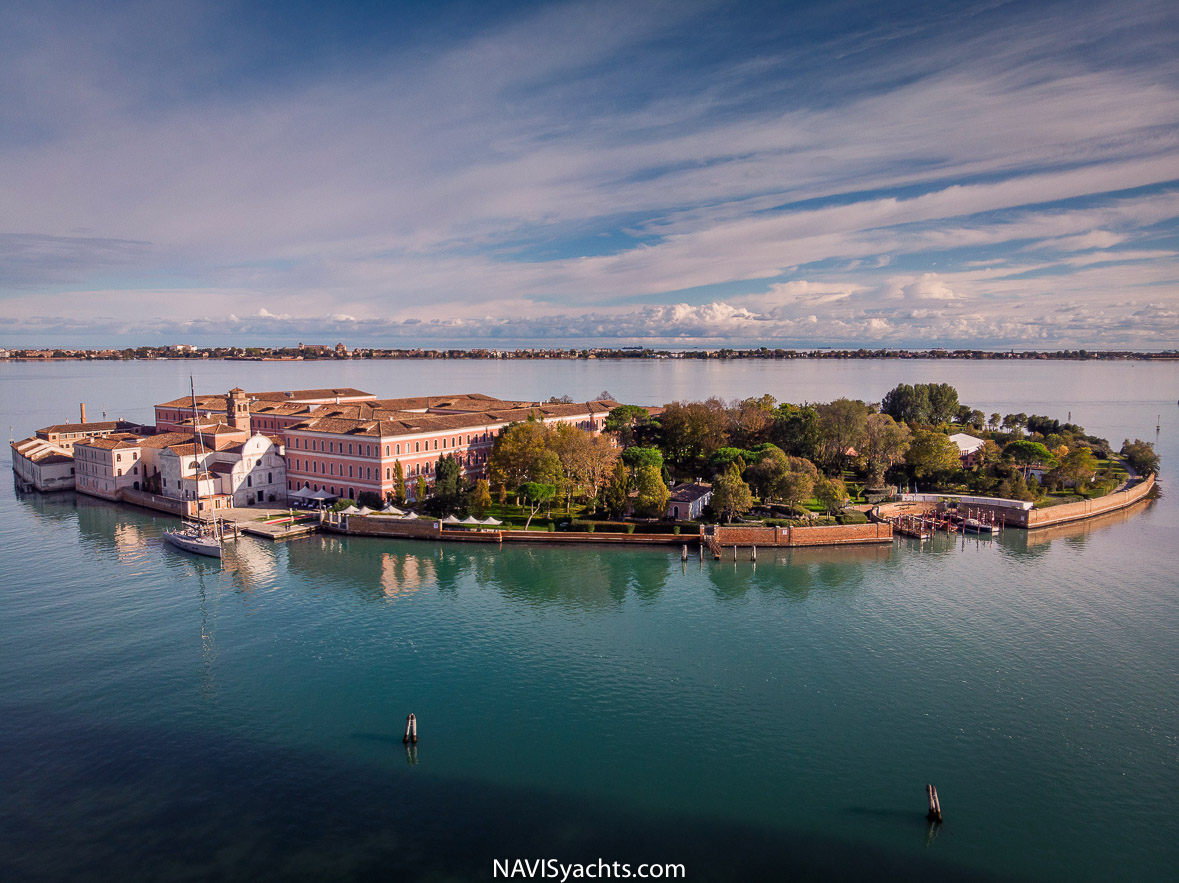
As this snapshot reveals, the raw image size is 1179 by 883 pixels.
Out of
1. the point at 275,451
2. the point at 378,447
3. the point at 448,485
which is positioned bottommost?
the point at 448,485

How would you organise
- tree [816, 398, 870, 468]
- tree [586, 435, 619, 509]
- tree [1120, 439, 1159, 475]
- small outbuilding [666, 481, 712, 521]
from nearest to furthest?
small outbuilding [666, 481, 712, 521] < tree [586, 435, 619, 509] < tree [816, 398, 870, 468] < tree [1120, 439, 1159, 475]

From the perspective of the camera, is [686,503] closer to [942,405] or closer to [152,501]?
[152,501]

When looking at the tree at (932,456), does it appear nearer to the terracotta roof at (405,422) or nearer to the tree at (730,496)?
the tree at (730,496)

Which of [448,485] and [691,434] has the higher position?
[691,434]

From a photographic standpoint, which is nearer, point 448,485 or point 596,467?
point 448,485

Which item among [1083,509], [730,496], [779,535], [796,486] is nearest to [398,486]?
[730,496]

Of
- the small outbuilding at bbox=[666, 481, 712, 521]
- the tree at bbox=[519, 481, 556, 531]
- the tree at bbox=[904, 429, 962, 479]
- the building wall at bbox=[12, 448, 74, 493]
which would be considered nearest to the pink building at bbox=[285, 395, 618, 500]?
the tree at bbox=[519, 481, 556, 531]

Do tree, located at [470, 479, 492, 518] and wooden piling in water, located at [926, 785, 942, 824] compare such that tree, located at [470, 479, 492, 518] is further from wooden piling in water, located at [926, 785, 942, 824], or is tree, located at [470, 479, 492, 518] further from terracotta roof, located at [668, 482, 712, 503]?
wooden piling in water, located at [926, 785, 942, 824]
